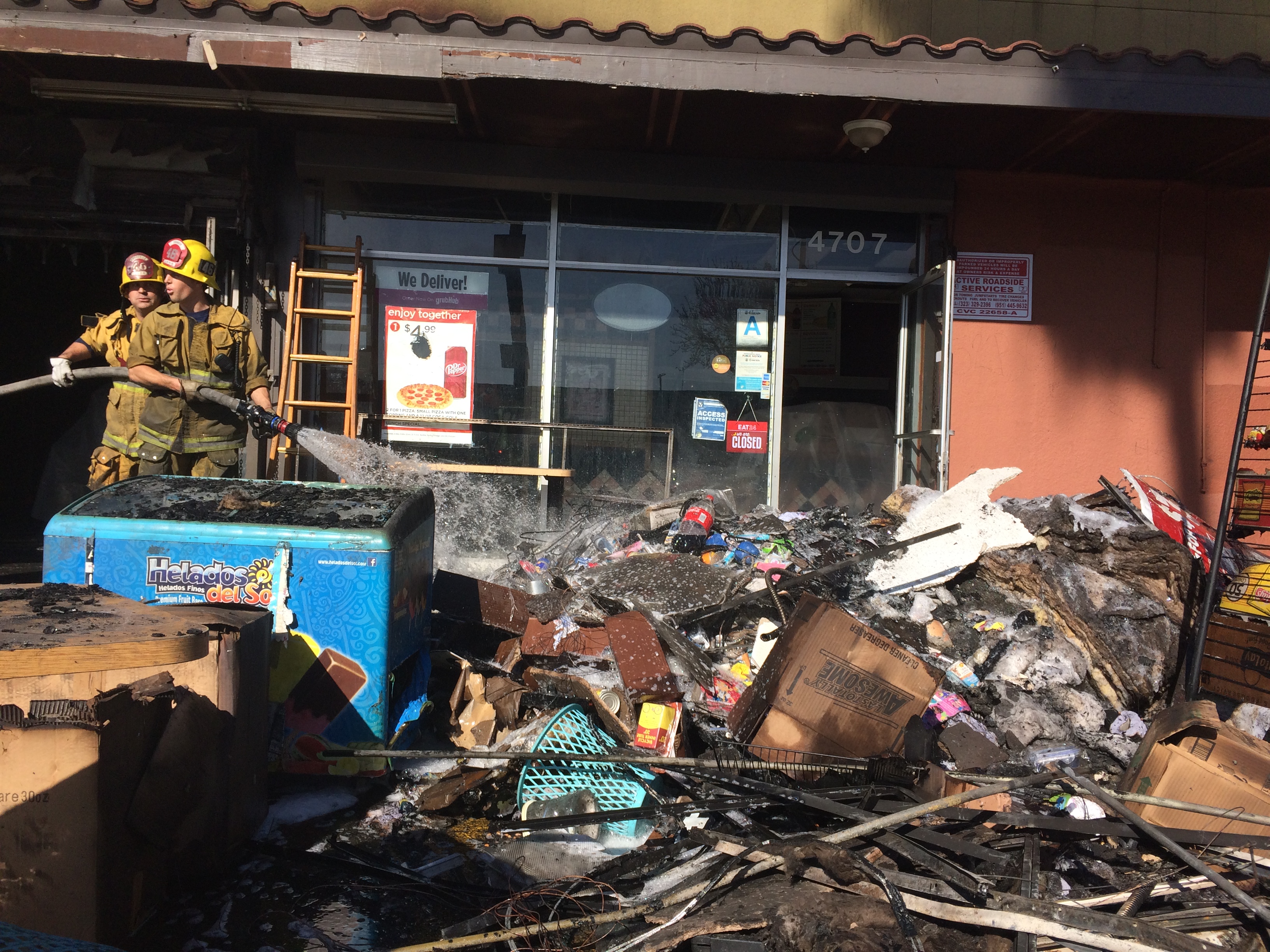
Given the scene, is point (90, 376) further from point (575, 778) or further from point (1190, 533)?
point (1190, 533)

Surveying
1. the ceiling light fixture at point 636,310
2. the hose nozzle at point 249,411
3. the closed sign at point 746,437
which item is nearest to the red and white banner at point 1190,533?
the closed sign at point 746,437

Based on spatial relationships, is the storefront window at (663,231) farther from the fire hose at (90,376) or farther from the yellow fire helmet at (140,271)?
the fire hose at (90,376)

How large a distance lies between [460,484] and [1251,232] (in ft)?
21.3

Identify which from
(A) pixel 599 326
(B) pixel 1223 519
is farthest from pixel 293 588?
(B) pixel 1223 519

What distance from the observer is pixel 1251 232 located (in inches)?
255

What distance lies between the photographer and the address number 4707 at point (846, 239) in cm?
664

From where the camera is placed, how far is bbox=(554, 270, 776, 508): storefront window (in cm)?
655

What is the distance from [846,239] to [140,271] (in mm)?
4996

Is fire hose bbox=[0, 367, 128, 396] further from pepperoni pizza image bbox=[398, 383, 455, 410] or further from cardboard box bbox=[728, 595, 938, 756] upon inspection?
cardboard box bbox=[728, 595, 938, 756]

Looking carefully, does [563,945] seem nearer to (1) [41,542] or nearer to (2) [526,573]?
(2) [526,573]

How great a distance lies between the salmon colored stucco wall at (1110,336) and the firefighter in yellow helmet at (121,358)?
561 cm

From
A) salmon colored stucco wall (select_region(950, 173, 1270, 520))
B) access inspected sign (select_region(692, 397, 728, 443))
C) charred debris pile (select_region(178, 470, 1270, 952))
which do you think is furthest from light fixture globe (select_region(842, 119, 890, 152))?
Answer: charred debris pile (select_region(178, 470, 1270, 952))

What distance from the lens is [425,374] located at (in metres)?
6.45

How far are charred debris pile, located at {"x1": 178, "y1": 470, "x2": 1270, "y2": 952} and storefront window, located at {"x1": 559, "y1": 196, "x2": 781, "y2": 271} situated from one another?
2454 millimetres
